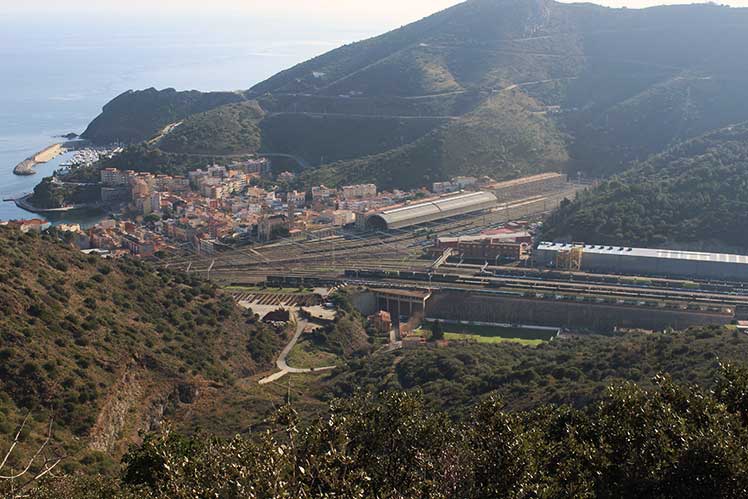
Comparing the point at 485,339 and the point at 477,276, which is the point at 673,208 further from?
the point at 485,339

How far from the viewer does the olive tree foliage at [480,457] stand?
26.3 ft

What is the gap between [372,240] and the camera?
37688 millimetres

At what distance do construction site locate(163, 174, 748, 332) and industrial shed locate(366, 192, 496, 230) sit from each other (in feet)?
0.26

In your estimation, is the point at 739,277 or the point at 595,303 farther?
the point at 739,277

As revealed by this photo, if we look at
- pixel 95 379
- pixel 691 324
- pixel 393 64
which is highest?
pixel 393 64

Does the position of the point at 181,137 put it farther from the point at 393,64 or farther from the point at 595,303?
the point at 595,303

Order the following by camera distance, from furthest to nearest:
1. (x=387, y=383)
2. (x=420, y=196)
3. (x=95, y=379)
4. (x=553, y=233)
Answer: (x=420, y=196) < (x=553, y=233) < (x=387, y=383) < (x=95, y=379)

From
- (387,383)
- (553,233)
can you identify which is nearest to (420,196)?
(553,233)

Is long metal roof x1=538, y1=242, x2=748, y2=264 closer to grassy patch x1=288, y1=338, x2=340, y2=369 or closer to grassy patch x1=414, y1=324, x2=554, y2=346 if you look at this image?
grassy patch x1=414, y1=324, x2=554, y2=346

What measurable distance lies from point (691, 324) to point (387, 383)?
1022 centimetres

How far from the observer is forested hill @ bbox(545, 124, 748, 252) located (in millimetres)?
32969

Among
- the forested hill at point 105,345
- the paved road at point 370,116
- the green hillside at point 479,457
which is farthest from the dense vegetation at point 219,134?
the green hillside at point 479,457

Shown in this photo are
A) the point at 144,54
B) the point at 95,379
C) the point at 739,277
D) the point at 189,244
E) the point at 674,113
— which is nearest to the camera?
the point at 95,379

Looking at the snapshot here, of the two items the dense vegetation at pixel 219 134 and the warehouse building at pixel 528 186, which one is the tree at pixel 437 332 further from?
the dense vegetation at pixel 219 134
